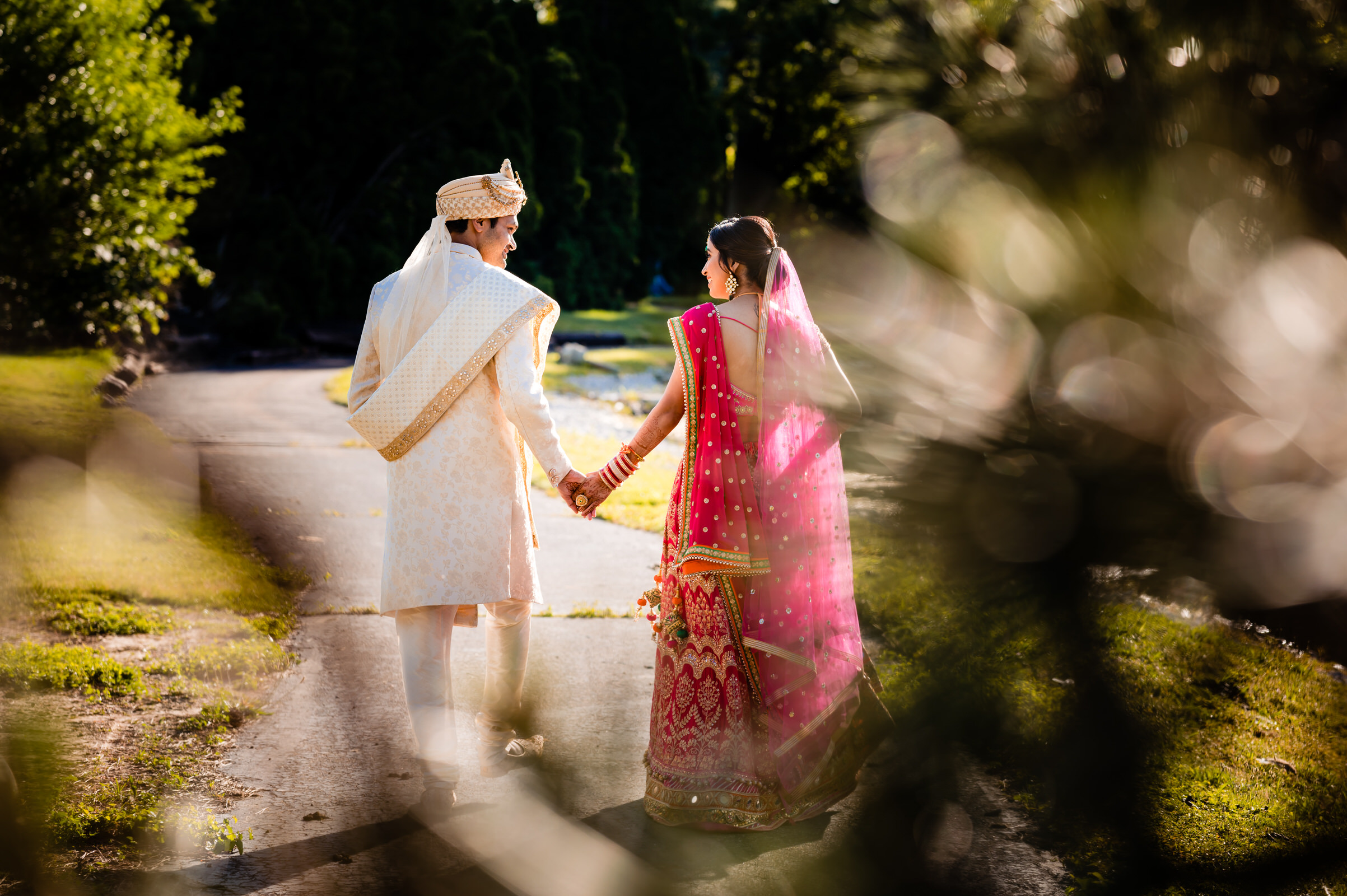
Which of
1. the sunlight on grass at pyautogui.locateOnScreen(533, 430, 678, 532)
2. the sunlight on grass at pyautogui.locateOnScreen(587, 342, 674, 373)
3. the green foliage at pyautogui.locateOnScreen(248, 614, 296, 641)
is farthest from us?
the sunlight on grass at pyautogui.locateOnScreen(587, 342, 674, 373)

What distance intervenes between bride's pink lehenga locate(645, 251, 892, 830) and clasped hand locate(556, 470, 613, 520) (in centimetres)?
40

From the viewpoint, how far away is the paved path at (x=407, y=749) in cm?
308

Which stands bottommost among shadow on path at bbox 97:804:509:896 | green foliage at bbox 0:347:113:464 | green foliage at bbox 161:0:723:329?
shadow on path at bbox 97:804:509:896

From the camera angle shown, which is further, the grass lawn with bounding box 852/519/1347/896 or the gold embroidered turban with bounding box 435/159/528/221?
the gold embroidered turban with bounding box 435/159/528/221

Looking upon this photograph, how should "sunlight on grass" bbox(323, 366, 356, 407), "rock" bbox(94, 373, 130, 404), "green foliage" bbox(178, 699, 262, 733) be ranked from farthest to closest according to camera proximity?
"sunlight on grass" bbox(323, 366, 356, 407)
"rock" bbox(94, 373, 130, 404)
"green foliage" bbox(178, 699, 262, 733)

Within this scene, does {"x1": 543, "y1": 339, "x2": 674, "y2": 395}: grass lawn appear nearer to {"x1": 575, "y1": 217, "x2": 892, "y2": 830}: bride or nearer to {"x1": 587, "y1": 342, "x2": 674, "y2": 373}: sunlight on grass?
{"x1": 587, "y1": 342, "x2": 674, "y2": 373}: sunlight on grass

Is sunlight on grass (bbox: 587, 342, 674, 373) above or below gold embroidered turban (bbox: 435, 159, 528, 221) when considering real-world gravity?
below

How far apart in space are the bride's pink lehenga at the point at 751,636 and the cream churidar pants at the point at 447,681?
2.03 ft

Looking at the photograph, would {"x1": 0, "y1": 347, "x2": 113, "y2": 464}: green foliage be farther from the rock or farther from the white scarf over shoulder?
the white scarf over shoulder

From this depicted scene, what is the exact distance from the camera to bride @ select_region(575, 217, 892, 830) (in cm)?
347

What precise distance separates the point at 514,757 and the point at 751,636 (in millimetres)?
1111

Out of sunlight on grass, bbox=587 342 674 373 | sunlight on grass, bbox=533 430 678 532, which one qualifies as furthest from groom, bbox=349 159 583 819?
sunlight on grass, bbox=587 342 674 373

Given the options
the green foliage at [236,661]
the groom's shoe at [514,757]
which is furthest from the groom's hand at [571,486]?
the green foliage at [236,661]

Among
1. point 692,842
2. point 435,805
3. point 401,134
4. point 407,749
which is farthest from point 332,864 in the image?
point 401,134
